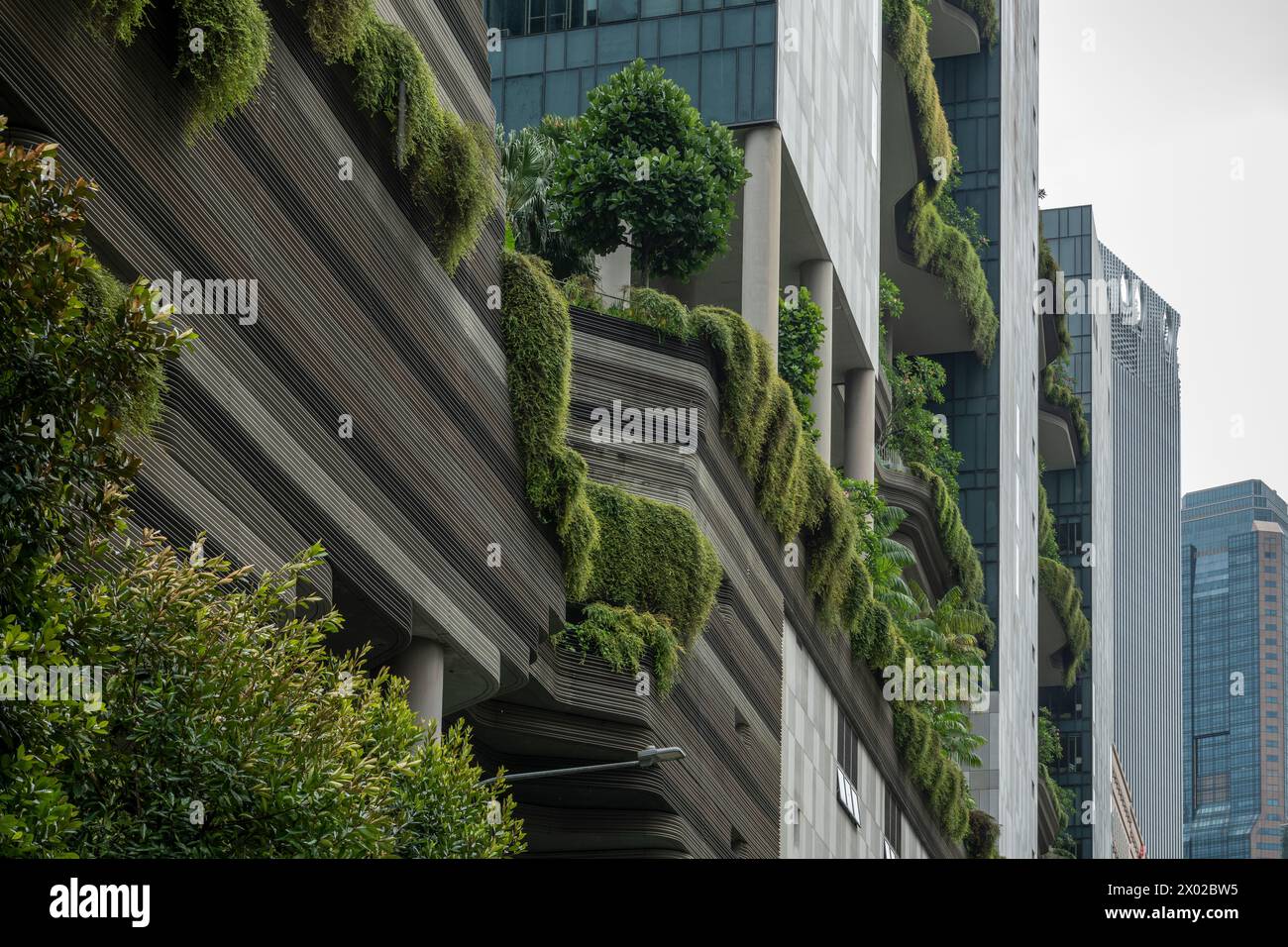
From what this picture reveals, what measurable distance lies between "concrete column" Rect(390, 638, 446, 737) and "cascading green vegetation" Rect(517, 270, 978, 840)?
10.6 feet

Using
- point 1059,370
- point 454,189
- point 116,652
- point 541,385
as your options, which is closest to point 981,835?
point 541,385

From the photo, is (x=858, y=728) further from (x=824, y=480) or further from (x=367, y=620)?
(x=367, y=620)

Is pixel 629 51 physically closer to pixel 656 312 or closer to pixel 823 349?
pixel 823 349

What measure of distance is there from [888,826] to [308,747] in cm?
4336

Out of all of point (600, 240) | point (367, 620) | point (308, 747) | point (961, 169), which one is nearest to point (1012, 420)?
point (961, 169)

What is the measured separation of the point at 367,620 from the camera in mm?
26156

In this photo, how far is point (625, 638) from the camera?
34.2 metres

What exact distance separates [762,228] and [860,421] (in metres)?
16.2

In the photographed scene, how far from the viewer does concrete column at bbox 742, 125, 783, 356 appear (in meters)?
50.2

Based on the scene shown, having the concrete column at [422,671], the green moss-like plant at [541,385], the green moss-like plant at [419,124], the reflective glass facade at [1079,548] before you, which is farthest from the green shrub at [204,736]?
the reflective glass facade at [1079,548]

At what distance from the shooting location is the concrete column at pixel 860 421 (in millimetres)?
65625

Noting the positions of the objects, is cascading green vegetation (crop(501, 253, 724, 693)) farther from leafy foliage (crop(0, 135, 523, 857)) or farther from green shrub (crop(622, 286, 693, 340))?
leafy foliage (crop(0, 135, 523, 857))

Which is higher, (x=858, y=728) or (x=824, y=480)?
(x=824, y=480)

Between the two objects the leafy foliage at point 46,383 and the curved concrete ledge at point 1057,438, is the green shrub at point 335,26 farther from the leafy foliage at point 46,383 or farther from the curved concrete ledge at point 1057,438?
the curved concrete ledge at point 1057,438
